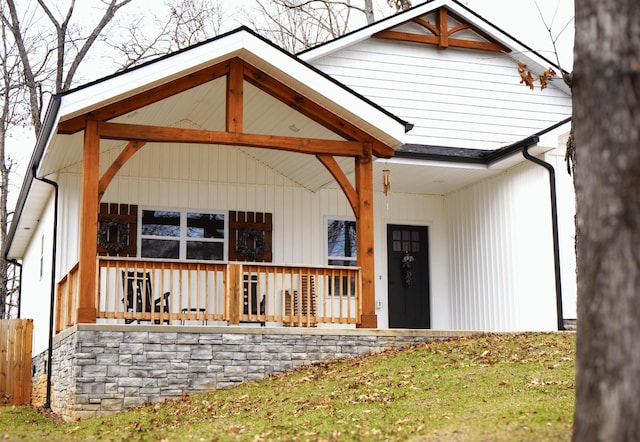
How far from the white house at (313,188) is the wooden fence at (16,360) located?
1.64ft

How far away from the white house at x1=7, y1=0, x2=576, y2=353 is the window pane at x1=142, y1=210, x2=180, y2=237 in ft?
0.08

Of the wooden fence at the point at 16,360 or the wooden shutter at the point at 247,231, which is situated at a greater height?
the wooden shutter at the point at 247,231

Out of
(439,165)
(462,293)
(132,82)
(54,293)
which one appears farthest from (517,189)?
(54,293)

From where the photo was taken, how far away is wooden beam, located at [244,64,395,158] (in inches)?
469

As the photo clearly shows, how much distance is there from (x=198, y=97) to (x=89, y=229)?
121 inches

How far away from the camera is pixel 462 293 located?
50.8ft

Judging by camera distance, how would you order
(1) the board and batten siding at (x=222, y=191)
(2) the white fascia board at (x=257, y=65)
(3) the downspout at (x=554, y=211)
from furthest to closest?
(1) the board and batten siding at (x=222, y=191), (3) the downspout at (x=554, y=211), (2) the white fascia board at (x=257, y=65)

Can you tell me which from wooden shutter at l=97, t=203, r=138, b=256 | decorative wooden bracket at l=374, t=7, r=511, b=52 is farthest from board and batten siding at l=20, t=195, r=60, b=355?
decorative wooden bracket at l=374, t=7, r=511, b=52

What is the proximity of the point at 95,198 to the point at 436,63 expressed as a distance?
303 inches

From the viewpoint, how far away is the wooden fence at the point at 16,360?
15.9m

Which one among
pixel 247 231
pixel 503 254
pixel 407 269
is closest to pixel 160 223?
pixel 247 231

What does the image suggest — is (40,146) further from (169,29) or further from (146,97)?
(169,29)

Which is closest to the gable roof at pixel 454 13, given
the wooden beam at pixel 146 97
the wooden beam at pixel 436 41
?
the wooden beam at pixel 436 41

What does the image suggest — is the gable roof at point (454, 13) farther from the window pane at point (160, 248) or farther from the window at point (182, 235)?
the window pane at point (160, 248)
